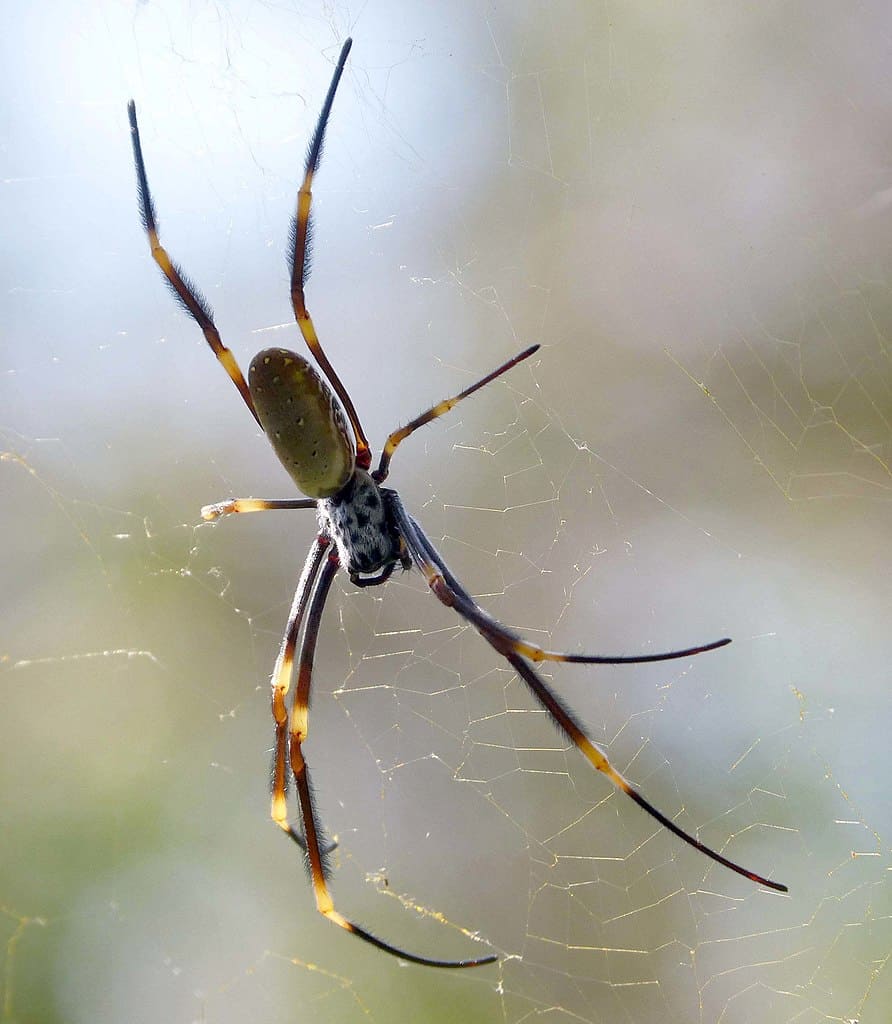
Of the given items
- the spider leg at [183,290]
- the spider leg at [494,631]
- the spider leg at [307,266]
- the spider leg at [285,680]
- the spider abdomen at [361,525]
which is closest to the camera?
the spider leg at [494,631]

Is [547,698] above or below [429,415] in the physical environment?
below

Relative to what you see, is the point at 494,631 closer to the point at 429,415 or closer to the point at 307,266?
the point at 429,415

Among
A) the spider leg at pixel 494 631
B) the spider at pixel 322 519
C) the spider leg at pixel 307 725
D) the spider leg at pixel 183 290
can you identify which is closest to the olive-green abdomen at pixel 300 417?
the spider at pixel 322 519

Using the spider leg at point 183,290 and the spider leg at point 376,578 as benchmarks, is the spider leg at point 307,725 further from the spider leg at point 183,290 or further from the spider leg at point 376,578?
the spider leg at point 183,290

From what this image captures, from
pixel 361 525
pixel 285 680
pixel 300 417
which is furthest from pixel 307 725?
pixel 300 417

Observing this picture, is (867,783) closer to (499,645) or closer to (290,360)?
(499,645)

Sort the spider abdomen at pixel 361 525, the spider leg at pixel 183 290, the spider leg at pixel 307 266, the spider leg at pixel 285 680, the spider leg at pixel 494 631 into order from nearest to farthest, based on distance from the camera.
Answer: the spider leg at pixel 494 631 < the spider leg at pixel 307 266 < the spider leg at pixel 183 290 < the spider abdomen at pixel 361 525 < the spider leg at pixel 285 680

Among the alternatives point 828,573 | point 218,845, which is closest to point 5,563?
point 218,845

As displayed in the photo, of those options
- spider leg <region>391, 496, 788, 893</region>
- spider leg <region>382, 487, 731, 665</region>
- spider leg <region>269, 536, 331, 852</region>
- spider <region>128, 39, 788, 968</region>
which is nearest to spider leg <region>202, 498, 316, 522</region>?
spider <region>128, 39, 788, 968</region>
